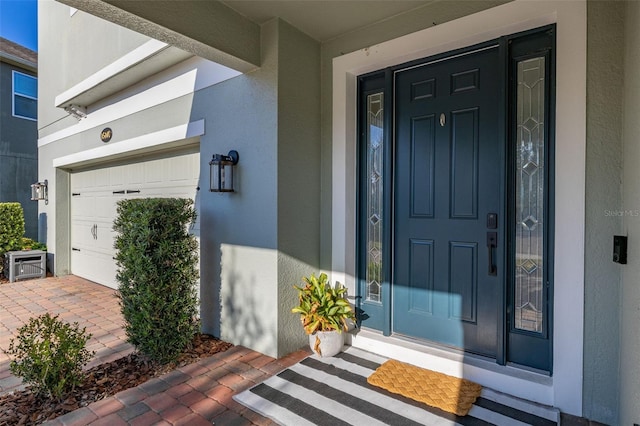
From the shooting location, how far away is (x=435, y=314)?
2.73m

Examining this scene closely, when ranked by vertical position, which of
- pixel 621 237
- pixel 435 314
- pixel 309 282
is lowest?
pixel 435 314

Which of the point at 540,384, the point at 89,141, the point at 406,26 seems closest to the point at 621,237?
the point at 540,384

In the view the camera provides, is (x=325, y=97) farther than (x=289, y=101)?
Yes

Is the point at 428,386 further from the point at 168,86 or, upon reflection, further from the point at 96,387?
the point at 168,86

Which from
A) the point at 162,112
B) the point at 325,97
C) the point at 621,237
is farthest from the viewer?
the point at 162,112

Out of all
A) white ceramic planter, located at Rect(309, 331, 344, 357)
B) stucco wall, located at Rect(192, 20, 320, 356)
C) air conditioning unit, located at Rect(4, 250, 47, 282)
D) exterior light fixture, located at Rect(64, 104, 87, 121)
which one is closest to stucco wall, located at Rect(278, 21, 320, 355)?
stucco wall, located at Rect(192, 20, 320, 356)

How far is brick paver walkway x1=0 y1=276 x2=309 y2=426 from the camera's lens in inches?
81.3

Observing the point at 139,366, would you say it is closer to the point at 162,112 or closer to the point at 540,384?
the point at 162,112

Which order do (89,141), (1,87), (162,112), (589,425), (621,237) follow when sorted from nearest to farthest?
(621,237) → (589,425) → (162,112) → (89,141) → (1,87)

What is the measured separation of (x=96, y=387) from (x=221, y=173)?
1858 millimetres

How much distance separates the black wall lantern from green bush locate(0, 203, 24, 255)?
561cm

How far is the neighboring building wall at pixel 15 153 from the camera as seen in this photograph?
8938mm

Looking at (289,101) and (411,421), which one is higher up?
(289,101)

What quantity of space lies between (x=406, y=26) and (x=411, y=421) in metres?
2.80
